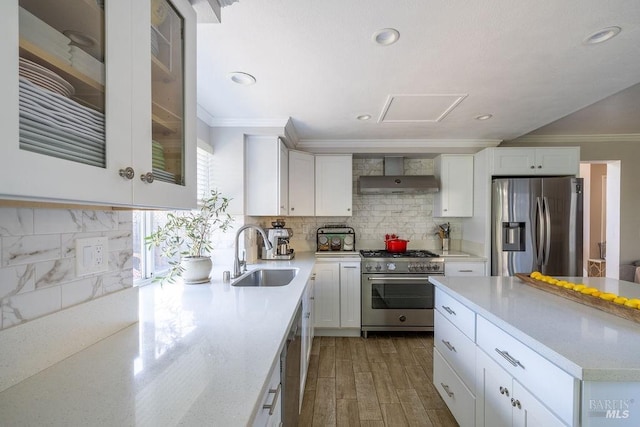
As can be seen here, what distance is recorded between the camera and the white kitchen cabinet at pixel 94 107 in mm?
463

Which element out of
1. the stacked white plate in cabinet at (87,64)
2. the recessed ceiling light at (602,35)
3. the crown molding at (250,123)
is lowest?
the stacked white plate in cabinet at (87,64)

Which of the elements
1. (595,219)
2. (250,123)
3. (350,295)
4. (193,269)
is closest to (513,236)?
(350,295)

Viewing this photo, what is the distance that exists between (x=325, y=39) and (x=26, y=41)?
1.29m

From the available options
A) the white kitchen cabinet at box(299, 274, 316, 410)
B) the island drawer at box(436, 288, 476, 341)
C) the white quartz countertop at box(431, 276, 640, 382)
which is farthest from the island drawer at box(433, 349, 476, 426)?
the white kitchen cabinet at box(299, 274, 316, 410)

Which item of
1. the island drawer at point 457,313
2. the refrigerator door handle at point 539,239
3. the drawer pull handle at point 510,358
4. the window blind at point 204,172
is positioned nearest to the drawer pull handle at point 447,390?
the island drawer at point 457,313

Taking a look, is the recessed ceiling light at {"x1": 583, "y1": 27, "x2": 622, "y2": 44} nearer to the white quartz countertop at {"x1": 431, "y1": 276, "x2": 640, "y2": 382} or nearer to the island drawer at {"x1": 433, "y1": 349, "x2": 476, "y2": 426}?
the white quartz countertop at {"x1": 431, "y1": 276, "x2": 640, "y2": 382}

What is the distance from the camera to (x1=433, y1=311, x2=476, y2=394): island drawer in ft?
4.91

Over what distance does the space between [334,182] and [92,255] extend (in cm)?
271

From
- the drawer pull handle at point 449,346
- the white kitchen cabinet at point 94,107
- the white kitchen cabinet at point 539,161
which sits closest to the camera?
the white kitchen cabinet at point 94,107

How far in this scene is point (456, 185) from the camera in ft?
11.1

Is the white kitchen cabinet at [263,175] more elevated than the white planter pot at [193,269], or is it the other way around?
the white kitchen cabinet at [263,175]

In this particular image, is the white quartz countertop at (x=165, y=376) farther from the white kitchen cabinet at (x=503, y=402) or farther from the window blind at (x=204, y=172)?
the window blind at (x=204, y=172)

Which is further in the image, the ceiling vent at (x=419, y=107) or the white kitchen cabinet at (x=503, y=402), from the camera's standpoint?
the ceiling vent at (x=419, y=107)

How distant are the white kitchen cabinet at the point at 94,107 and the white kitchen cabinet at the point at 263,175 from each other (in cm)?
180
